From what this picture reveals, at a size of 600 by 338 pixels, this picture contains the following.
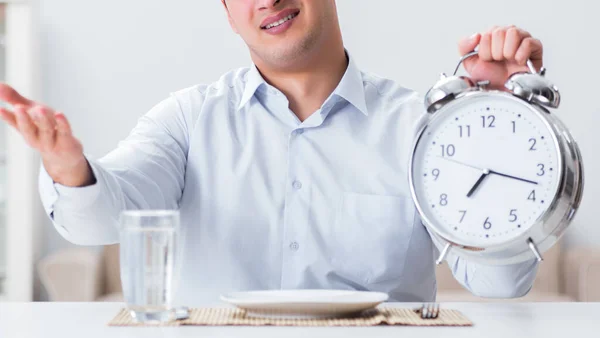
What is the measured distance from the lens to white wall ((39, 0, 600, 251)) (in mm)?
4656

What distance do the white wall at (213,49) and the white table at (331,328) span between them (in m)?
3.63

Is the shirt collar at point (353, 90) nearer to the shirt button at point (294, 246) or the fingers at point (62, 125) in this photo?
the shirt button at point (294, 246)

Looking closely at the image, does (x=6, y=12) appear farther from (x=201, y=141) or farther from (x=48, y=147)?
(x=48, y=147)

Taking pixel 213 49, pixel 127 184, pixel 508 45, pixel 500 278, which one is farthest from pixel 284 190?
pixel 213 49

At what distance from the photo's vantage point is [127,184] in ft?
4.95

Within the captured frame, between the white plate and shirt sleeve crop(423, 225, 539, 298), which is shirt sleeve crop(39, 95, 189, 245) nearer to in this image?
the white plate

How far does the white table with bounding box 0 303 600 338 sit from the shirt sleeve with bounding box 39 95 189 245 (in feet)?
0.57

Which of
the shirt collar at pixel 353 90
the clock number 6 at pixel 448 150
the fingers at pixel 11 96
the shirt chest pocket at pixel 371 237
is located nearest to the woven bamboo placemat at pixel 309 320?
the clock number 6 at pixel 448 150

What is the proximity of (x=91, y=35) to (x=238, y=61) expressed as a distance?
879mm

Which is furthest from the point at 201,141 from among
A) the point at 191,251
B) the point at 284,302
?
the point at 284,302

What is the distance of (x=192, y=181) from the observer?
1.75m

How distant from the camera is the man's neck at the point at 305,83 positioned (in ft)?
5.91

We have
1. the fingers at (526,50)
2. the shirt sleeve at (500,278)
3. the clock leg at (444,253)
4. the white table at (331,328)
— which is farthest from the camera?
the shirt sleeve at (500,278)

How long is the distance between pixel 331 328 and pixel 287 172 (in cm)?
75
